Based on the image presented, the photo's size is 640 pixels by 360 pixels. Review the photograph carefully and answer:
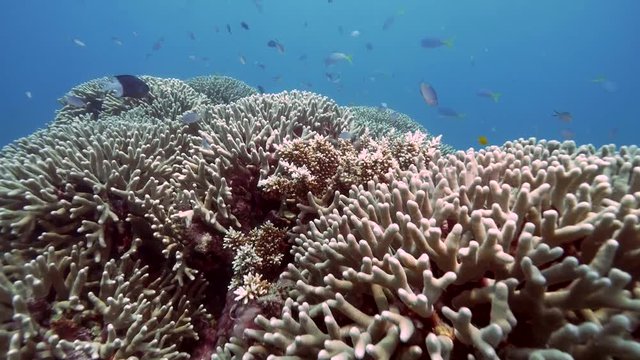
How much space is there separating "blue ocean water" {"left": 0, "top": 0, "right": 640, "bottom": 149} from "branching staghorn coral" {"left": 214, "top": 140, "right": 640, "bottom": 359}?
94547 millimetres

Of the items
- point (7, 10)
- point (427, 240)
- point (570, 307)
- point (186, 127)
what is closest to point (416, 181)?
point (427, 240)

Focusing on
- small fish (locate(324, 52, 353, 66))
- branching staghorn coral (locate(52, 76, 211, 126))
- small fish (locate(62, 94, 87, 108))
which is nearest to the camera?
branching staghorn coral (locate(52, 76, 211, 126))

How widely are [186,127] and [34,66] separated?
142 m

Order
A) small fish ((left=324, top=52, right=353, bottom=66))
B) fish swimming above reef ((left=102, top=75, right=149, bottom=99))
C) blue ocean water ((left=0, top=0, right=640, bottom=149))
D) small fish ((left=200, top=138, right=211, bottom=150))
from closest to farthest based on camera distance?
small fish ((left=200, top=138, right=211, bottom=150)), fish swimming above reef ((left=102, top=75, right=149, bottom=99)), small fish ((left=324, top=52, right=353, bottom=66)), blue ocean water ((left=0, top=0, right=640, bottom=149))

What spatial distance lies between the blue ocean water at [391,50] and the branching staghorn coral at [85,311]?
93.9 meters

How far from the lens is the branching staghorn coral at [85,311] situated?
8.66ft

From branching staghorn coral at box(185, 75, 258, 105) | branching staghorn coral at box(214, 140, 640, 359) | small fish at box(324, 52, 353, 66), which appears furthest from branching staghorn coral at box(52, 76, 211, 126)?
small fish at box(324, 52, 353, 66)

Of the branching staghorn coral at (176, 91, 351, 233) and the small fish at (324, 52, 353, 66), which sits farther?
the small fish at (324, 52, 353, 66)

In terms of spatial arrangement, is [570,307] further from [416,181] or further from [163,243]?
[163,243]

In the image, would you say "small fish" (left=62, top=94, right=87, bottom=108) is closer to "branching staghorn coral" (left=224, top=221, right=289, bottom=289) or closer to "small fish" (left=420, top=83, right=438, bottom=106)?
"branching staghorn coral" (left=224, top=221, right=289, bottom=289)

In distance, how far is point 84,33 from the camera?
425 feet

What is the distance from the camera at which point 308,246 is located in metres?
2.78

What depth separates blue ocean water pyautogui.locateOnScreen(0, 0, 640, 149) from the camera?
105625 mm

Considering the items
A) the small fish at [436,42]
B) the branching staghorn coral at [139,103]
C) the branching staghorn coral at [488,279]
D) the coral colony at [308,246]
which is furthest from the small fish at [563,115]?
the branching staghorn coral at [139,103]
